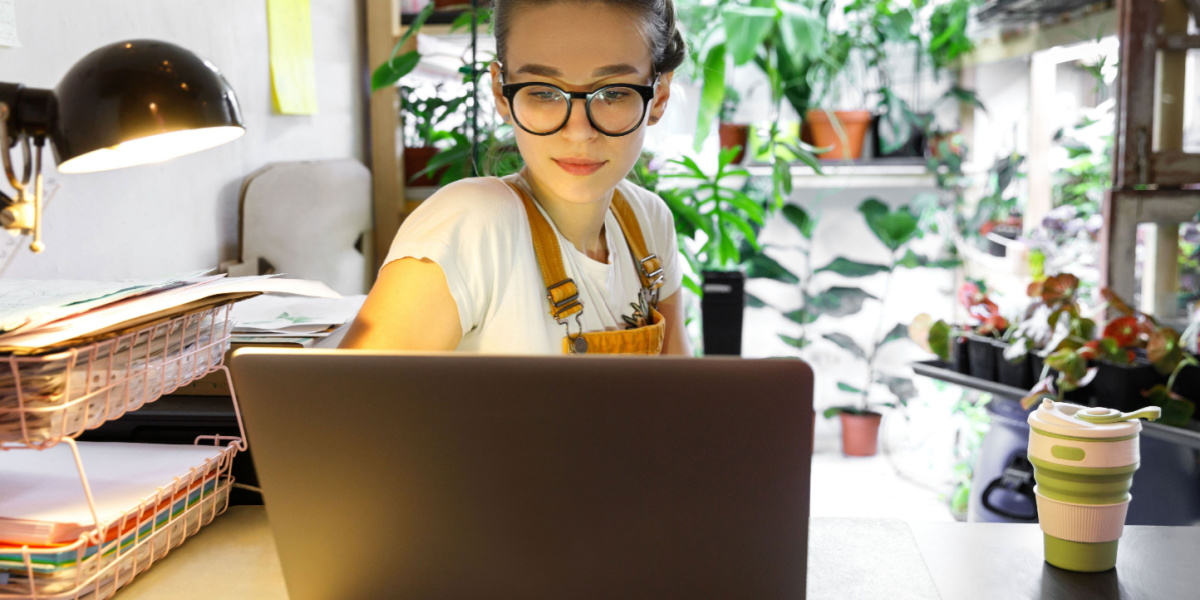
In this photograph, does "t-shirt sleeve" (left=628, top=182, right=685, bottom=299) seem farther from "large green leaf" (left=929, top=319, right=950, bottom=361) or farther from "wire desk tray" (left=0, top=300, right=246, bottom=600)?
"large green leaf" (left=929, top=319, right=950, bottom=361)

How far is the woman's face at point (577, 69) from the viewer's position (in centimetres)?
100

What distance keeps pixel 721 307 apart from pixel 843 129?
3.02 ft

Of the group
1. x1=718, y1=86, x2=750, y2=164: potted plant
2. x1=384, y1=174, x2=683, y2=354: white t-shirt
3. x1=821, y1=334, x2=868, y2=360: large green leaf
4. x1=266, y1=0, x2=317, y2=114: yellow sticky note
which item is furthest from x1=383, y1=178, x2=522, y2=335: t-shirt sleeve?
x1=821, y1=334, x2=868, y2=360: large green leaf

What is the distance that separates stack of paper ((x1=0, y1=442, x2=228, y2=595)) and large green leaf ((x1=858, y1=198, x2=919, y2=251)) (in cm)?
272

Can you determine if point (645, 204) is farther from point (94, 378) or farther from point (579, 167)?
point (94, 378)

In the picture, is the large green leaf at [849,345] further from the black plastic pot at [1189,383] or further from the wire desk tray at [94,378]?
the wire desk tray at [94,378]

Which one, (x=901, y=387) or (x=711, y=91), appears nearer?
(x=711, y=91)

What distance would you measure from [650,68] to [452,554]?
0.71 m

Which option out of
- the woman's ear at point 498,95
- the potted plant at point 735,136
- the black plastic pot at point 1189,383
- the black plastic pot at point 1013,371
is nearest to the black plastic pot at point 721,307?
the potted plant at point 735,136

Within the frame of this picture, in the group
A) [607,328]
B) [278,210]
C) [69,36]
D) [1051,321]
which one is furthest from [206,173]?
[1051,321]

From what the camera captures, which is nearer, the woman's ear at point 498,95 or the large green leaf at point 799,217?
the woman's ear at point 498,95

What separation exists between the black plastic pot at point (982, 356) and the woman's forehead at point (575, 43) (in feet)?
3.83

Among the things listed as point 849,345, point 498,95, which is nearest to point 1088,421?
point 498,95

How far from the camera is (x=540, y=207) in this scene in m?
1.11
